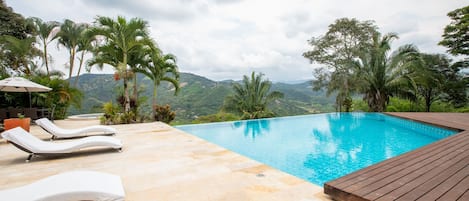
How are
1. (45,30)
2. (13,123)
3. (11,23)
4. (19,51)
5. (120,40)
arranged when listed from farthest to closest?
(45,30)
(11,23)
(19,51)
(120,40)
(13,123)

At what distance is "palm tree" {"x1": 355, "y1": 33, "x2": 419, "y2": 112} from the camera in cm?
1395

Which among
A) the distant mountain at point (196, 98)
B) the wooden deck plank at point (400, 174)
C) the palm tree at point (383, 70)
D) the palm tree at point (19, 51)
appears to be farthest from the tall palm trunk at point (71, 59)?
the palm tree at point (383, 70)

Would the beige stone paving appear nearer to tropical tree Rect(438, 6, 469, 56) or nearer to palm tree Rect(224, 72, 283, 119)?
palm tree Rect(224, 72, 283, 119)

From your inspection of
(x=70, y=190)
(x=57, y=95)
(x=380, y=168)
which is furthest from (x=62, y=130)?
(x=380, y=168)

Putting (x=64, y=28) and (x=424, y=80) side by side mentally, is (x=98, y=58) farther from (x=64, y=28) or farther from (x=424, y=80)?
(x=424, y=80)

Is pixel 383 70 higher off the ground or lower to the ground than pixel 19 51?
lower

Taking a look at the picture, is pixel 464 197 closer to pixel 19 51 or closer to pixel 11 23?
pixel 19 51

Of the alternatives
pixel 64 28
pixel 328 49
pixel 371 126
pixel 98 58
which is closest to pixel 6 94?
pixel 98 58

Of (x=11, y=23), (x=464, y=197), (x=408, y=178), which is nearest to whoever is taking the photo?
(x=464, y=197)

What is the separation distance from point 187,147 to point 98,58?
23.6 feet

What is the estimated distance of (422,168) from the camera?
3.39 m

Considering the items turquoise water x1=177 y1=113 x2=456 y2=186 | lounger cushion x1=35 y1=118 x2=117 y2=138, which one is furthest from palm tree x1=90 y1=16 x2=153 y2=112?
turquoise water x1=177 y1=113 x2=456 y2=186

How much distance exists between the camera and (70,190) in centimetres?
212

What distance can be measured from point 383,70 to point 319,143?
1045 centimetres
